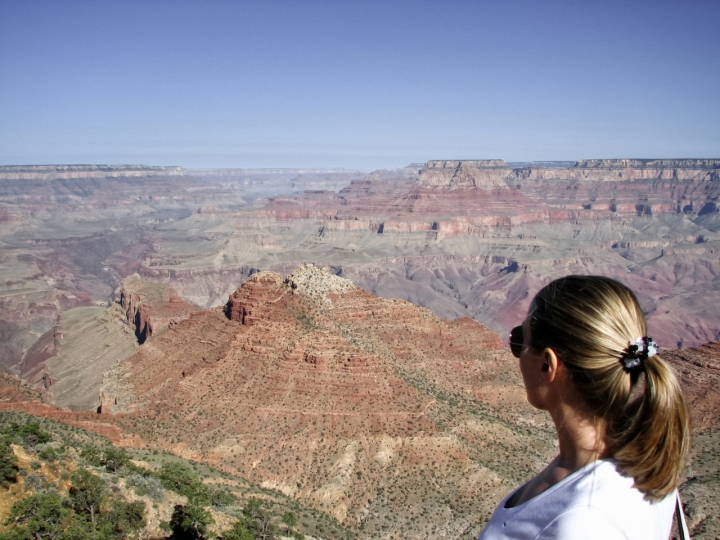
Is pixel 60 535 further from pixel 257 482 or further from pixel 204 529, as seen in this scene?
pixel 257 482

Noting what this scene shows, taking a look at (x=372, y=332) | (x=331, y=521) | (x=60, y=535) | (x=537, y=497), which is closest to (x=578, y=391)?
(x=537, y=497)

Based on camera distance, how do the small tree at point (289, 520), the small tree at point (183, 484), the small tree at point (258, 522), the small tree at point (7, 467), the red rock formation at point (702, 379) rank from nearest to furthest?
the small tree at point (7, 467)
the small tree at point (258, 522)
the small tree at point (183, 484)
the small tree at point (289, 520)
the red rock formation at point (702, 379)

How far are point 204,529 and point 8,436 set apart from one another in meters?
9.46

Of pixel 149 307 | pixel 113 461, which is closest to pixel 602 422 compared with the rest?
pixel 113 461

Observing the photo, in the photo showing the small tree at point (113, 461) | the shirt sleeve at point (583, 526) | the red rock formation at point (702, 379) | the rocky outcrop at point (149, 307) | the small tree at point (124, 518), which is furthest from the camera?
the rocky outcrop at point (149, 307)

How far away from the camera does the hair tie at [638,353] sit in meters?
3.03

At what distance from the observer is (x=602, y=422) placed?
332 centimetres

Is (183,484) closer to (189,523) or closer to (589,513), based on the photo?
(189,523)

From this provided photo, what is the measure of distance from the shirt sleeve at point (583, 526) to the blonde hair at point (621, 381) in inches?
14.1

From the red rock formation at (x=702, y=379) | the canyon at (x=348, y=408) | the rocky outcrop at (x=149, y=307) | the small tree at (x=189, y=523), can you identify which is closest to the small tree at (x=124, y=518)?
the small tree at (x=189, y=523)

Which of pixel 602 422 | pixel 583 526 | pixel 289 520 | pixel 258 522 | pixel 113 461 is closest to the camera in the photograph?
pixel 583 526

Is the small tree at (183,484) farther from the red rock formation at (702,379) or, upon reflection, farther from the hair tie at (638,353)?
the red rock formation at (702,379)

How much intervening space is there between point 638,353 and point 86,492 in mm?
20899

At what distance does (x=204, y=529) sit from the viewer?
787 inches
